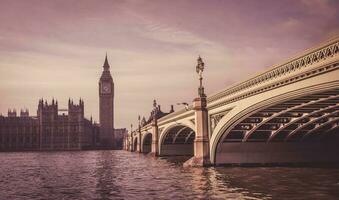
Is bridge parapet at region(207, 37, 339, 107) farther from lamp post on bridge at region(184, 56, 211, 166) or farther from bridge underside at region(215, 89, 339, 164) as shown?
lamp post on bridge at region(184, 56, 211, 166)

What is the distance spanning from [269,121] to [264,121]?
6.87ft

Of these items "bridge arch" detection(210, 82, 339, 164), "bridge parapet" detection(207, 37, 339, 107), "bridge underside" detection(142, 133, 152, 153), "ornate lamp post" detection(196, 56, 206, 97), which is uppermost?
"ornate lamp post" detection(196, 56, 206, 97)

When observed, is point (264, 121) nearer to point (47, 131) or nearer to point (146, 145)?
point (146, 145)

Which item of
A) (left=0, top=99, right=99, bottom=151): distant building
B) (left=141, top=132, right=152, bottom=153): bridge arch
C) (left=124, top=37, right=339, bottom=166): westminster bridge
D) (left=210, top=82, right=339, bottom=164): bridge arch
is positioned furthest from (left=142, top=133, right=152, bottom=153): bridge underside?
(left=210, top=82, right=339, bottom=164): bridge arch

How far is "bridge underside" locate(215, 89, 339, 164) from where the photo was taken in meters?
36.1

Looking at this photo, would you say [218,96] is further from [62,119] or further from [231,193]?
[62,119]

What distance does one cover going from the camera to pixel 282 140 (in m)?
41.1

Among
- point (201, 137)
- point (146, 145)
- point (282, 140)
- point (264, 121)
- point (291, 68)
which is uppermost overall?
point (291, 68)

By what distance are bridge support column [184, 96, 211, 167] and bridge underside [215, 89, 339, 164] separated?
4.08ft

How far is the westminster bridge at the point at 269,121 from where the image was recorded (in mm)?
25750

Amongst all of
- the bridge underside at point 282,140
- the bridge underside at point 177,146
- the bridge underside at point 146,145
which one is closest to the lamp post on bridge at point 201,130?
the bridge underside at point 282,140

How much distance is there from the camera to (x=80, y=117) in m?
181

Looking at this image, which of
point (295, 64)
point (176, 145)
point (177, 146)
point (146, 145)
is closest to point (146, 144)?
point (146, 145)

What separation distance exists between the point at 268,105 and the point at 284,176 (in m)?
5.33
